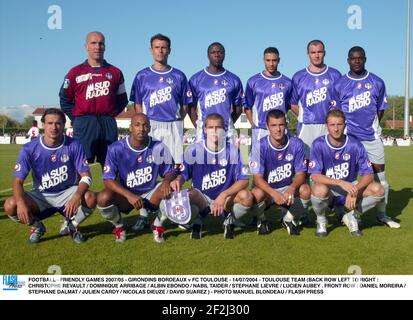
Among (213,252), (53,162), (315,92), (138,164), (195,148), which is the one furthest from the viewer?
(315,92)

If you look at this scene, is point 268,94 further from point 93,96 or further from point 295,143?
point 93,96

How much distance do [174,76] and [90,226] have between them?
7.50ft

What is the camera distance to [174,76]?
5758mm

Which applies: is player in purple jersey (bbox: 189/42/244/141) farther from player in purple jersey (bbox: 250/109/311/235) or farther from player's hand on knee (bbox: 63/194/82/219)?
player's hand on knee (bbox: 63/194/82/219)

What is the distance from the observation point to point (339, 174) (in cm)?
503

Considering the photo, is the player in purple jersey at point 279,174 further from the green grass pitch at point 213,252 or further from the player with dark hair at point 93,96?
the player with dark hair at point 93,96

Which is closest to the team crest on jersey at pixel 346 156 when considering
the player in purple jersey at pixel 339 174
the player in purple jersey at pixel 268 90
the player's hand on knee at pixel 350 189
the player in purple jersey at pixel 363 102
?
the player in purple jersey at pixel 339 174

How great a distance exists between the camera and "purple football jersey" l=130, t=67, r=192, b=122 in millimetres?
5695

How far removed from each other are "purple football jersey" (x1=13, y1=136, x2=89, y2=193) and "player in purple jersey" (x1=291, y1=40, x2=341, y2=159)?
3063 mm

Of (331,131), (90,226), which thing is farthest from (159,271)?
(331,131)

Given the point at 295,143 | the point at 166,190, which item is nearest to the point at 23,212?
the point at 166,190

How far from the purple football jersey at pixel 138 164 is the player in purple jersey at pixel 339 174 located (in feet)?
5.62

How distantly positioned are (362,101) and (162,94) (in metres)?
2.71

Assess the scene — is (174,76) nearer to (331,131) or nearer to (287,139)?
(287,139)
